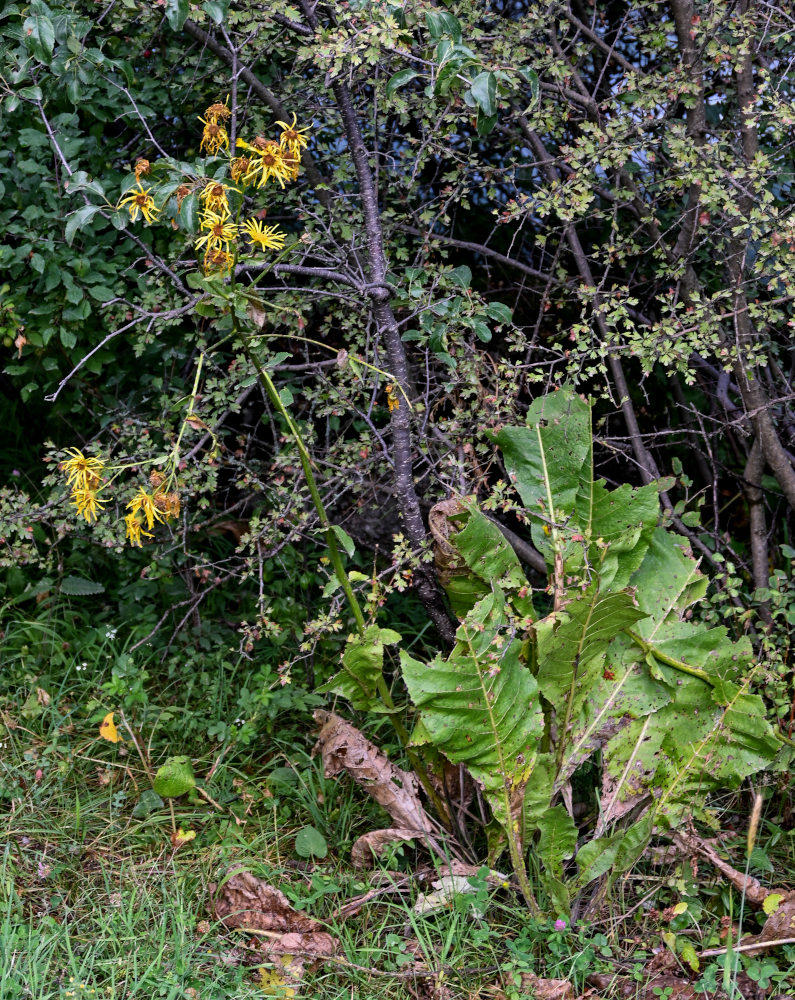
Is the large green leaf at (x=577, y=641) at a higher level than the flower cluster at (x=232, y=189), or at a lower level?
lower

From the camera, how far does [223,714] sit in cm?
326

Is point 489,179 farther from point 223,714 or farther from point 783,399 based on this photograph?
point 223,714

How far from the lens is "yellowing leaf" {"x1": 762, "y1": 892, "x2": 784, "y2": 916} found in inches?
93.1

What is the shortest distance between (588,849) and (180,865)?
111 cm

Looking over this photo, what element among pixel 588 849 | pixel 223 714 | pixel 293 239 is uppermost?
pixel 293 239

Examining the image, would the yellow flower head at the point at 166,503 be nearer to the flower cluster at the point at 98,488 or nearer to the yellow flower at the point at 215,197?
the flower cluster at the point at 98,488

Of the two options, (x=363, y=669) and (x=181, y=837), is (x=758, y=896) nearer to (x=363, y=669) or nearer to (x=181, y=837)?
(x=363, y=669)

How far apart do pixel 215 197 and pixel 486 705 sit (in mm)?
1296

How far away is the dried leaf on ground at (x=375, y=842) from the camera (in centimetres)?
262

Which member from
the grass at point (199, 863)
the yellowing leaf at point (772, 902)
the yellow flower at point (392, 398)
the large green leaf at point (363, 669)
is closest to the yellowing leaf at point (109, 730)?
the grass at point (199, 863)

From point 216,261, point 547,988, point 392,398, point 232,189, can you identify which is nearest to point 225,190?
point 232,189

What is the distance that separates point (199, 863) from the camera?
2721 millimetres

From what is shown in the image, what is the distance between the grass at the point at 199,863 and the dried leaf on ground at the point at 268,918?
0.11 ft

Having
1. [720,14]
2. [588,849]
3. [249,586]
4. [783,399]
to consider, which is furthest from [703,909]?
[720,14]
